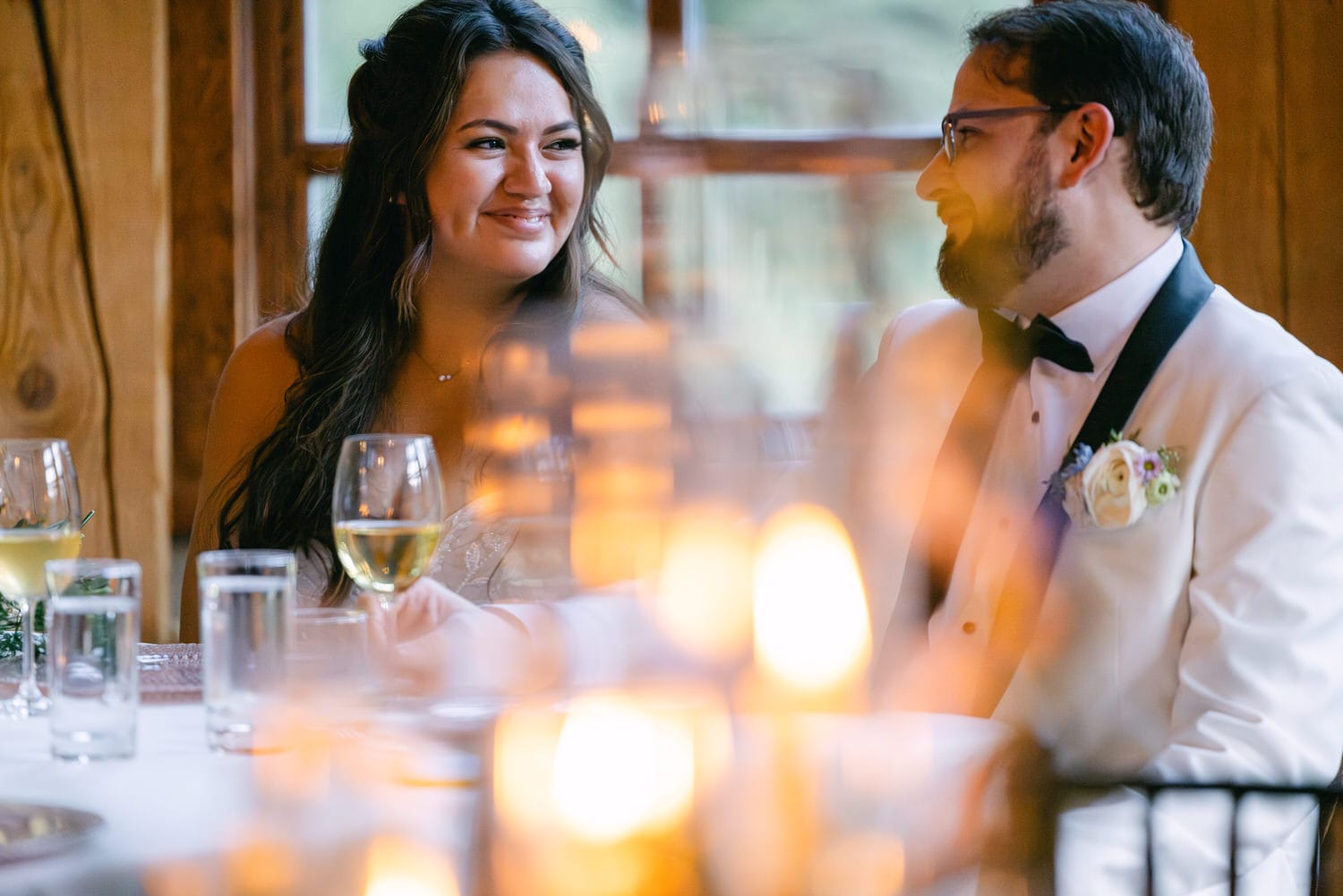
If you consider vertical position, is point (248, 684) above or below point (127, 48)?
below

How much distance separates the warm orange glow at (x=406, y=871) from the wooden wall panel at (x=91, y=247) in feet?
7.33

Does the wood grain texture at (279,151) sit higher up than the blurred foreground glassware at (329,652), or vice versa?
the wood grain texture at (279,151)

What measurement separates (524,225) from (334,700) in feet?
3.62

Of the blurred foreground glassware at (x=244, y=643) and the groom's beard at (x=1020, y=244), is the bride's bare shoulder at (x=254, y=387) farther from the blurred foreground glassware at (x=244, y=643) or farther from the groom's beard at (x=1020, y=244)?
the blurred foreground glassware at (x=244, y=643)

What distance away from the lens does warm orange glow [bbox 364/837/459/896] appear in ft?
2.37

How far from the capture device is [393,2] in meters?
3.00

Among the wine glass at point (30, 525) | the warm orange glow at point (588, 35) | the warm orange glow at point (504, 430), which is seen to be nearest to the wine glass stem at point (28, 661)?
the wine glass at point (30, 525)

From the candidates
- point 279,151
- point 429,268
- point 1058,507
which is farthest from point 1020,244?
point 279,151

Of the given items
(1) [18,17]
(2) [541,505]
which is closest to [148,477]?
(1) [18,17]

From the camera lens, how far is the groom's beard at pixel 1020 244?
70.1 inches

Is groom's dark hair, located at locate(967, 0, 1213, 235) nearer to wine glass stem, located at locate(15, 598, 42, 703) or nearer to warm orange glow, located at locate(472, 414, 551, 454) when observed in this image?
warm orange glow, located at locate(472, 414, 551, 454)

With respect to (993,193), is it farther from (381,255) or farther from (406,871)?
(406,871)

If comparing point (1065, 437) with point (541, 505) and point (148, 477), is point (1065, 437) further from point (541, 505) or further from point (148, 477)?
point (148, 477)

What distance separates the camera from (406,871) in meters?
0.73
